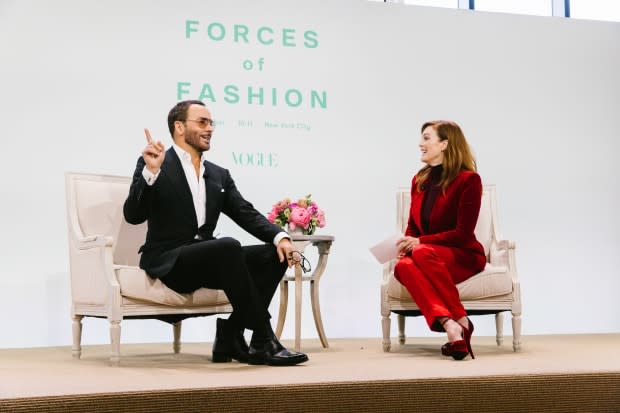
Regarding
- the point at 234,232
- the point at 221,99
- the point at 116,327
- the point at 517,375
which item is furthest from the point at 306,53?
the point at 517,375

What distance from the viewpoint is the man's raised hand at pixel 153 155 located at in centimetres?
347

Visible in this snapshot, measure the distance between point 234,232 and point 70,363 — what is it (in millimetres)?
1928

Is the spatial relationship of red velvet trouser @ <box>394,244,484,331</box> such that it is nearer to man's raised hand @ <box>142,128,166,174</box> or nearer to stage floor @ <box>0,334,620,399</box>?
stage floor @ <box>0,334,620,399</box>

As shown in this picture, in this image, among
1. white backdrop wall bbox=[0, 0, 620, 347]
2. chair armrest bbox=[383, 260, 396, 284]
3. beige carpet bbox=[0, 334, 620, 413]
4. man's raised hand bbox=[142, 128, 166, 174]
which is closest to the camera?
beige carpet bbox=[0, 334, 620, 413]

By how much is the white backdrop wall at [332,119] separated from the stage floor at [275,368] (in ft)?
2.53

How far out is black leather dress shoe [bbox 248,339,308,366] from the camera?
3277mm

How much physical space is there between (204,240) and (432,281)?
111cm

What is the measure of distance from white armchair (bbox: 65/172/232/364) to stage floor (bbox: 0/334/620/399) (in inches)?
9.3

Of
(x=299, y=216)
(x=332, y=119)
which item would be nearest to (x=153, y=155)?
(x=299, y=216)

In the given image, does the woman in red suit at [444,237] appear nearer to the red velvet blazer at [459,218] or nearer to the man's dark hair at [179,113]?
the red velvet blazer at [459,218]

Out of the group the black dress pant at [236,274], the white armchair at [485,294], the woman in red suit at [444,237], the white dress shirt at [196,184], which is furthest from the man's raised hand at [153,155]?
the white armchair at [485,294]

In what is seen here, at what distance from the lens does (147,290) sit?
3.58 m

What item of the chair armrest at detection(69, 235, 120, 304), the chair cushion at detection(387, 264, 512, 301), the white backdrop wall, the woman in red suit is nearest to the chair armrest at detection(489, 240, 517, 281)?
the chair cushion at detection(387, 264, 512, 301)

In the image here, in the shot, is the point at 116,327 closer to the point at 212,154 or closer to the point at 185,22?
the point at 212,154
